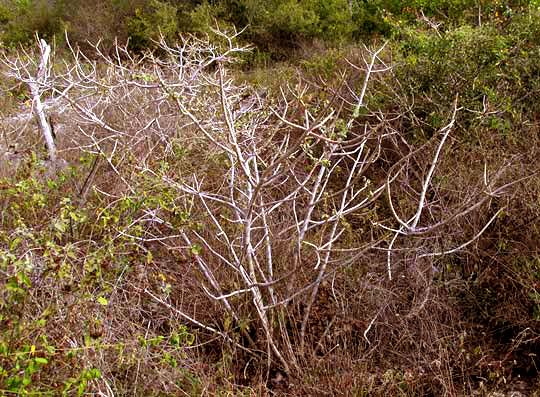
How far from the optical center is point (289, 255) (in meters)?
3.71

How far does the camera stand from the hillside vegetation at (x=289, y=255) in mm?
2682

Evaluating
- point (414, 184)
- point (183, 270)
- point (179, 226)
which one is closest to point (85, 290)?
point (179, 226)

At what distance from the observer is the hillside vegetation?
8.80 feet

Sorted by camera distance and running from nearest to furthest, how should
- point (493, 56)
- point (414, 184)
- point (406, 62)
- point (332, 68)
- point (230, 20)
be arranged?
1. point (414, 184)
2. point (493, 56)
3. point (406, 62)
4. point (332, 68)
5. point (230, 20)

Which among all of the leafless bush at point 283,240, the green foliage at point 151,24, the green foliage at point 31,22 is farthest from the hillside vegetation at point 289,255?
the green foliage at point 31,22

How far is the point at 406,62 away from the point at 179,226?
3.42 m

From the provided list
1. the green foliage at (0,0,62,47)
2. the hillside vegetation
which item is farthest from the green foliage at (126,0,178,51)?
the hillside vegetation

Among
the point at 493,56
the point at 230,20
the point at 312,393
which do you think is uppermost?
the point at 493,56

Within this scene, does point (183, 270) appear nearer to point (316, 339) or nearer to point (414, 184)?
point (316, 339)

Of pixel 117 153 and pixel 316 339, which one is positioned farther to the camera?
pixel 117 153

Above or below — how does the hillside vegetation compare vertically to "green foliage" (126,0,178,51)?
above

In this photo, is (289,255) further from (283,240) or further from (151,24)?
(151,24)

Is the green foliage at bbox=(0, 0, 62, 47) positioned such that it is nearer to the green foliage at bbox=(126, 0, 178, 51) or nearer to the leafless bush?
the green foliage at bbox=(126, 0, 178, 51)

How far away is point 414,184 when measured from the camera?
191 inches
